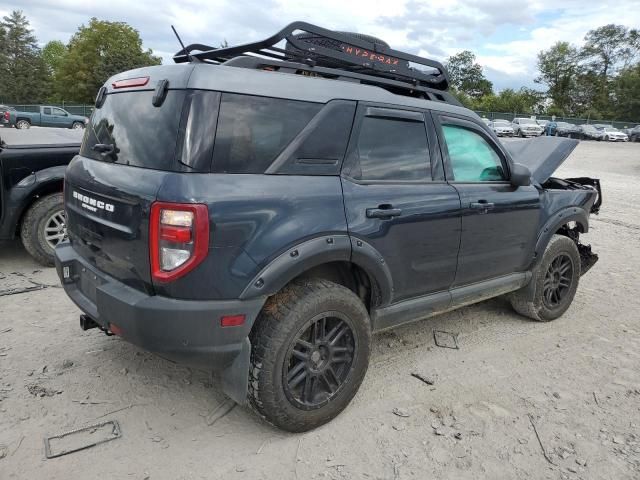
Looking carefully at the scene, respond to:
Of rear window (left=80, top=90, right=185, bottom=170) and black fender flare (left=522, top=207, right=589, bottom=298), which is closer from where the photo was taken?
rear window (left=80, top=90, right=185, bottom=170)

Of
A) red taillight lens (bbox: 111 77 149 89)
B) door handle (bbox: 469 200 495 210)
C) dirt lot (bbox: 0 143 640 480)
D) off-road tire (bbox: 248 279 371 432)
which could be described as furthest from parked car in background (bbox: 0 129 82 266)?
door handle (bbox: 469 200 495 210)

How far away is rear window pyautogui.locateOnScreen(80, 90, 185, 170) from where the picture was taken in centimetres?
246

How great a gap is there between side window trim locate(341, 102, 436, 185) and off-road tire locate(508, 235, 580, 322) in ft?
5.47

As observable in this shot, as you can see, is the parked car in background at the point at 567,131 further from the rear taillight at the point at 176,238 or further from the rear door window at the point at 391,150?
the rear taillight at the point at 176,238

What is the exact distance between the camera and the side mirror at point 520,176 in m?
3.79

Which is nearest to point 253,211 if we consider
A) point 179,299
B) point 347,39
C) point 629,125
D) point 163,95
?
point 179,299

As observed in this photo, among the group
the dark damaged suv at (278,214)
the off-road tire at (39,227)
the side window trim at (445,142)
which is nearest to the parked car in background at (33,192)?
the off-road tire at (39,227)

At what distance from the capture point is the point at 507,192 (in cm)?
387

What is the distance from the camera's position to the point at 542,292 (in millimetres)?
4430

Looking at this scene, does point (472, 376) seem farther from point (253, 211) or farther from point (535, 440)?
point (253, 211)

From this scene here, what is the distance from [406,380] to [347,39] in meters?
2.32

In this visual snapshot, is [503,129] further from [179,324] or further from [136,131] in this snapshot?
[179,324]

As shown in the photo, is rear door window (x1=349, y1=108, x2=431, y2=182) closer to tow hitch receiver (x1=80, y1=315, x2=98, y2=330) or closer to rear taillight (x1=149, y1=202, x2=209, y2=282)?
rear taillight (x1=149, y1=202, x2=209, y2=282)

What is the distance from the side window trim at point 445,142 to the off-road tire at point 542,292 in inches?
35.9
